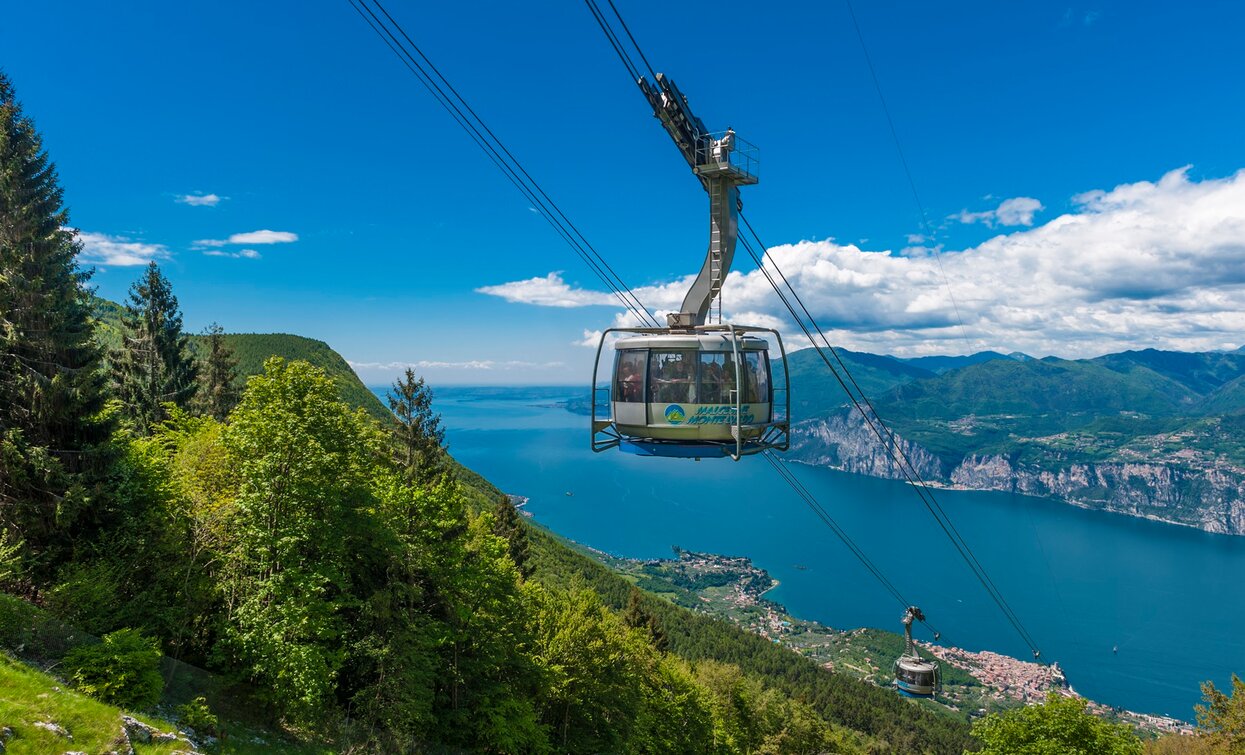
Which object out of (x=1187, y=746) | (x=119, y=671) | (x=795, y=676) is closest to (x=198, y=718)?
(x=119, y=671)

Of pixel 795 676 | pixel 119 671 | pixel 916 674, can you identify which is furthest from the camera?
pixel 795 676

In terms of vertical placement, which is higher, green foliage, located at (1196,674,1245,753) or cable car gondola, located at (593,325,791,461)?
cable car gondola, located at (593,325,791,461)

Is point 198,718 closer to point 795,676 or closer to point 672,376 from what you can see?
point 672,376

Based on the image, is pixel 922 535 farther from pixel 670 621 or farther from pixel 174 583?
pixel 174 583

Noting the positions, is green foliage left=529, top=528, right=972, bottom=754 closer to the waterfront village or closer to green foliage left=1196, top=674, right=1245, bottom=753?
the waterfront village

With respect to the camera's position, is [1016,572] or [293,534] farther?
[1016,572]

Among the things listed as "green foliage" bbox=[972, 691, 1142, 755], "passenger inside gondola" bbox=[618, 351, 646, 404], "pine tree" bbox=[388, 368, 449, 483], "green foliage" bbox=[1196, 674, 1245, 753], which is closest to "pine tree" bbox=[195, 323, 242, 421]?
"pine tree" bbox=[388, 368, 449, 483]
